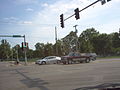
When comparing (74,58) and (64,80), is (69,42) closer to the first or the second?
(74,58)

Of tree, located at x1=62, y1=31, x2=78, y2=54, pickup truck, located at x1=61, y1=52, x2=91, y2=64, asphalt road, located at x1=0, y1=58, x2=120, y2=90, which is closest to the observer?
asphalt road, located at x1=0, y1=58, x2=120, y2=90

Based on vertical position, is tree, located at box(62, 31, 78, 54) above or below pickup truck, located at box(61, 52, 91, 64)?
above

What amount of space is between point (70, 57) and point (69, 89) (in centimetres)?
2318

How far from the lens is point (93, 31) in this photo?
110m

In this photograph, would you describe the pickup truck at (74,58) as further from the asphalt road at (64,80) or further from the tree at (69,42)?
the tree at (69,42)

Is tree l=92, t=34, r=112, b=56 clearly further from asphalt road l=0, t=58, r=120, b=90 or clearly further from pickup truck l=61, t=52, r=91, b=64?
asphalt road l=0, t=58, r=120, b=90

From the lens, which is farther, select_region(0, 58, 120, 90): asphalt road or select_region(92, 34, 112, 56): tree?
select_region(92, 34, 112, 56): tree

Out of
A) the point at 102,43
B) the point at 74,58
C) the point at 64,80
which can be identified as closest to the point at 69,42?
the point at 102,43

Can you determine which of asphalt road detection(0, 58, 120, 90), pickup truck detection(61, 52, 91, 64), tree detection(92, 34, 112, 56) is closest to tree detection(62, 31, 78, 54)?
tree detection(92, 34, 112, 56)

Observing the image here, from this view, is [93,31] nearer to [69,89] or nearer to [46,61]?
[46,61]

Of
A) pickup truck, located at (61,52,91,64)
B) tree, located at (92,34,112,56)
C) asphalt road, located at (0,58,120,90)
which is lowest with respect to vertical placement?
asphalt road, located at (0,58,120,90)

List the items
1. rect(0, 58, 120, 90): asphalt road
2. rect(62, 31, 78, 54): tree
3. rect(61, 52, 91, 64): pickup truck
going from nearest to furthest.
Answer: rect(0, 58, 120, 90): asphalt road
rect(61, 52, 91, 64): pickup truck
rect(62, 31, 78, 54): tree

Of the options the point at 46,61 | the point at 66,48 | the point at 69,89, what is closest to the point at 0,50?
the point at 66,48

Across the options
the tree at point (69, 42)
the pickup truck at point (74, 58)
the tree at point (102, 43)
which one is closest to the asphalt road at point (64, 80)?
the pickup truck at point (74, 58)
